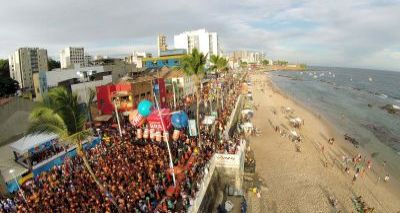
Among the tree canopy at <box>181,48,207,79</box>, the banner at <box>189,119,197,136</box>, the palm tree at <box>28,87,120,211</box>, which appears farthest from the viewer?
the tree canopy at <box>181,48,207,79</box>

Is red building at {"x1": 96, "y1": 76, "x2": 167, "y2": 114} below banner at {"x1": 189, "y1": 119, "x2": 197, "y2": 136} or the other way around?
the other way around

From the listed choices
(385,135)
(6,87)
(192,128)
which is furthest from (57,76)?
(385,135)

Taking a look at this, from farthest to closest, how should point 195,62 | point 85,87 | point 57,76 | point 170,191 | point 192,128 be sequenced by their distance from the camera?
1. point 57,76
2. point 85,87
3. point 195,62
4. point 192,128
5. point 170,191

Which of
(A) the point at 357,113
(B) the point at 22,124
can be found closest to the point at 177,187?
(B) the point at 22,124

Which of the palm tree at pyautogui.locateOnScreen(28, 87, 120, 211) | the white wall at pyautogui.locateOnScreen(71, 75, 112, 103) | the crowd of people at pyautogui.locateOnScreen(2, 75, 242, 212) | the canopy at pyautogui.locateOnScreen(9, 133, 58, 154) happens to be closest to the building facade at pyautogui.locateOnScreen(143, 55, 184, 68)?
the white wall at pyautogui.locateOnScreen(71, 75, 112, 103)

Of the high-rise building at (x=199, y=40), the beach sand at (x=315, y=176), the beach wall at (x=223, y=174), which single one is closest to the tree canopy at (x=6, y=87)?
the beach sand at (x=315, y=176)

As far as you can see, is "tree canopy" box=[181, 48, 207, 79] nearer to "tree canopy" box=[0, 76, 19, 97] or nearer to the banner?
the banner

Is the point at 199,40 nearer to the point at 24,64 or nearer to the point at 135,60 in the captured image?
the point at 135,60
